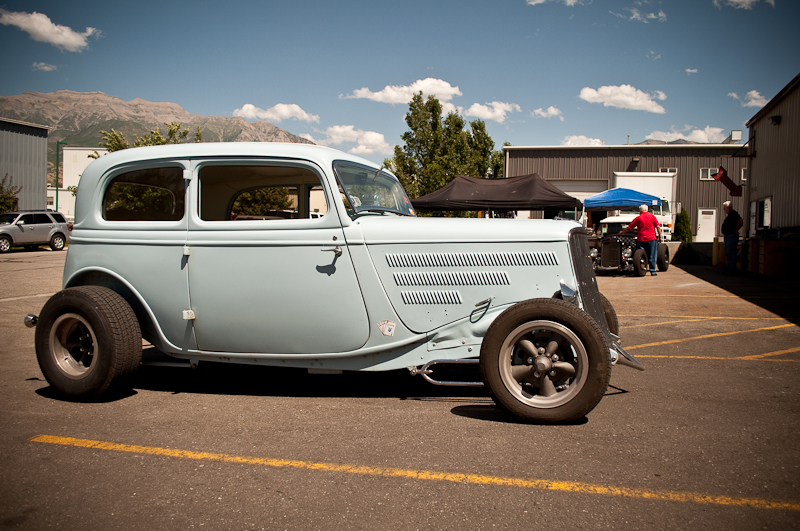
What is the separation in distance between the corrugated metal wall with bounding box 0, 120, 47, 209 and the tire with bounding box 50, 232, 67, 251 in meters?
15.7

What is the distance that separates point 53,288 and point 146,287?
798 cm

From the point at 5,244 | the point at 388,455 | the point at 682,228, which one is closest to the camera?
the point at 388,455

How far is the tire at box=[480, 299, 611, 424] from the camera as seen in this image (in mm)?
2973

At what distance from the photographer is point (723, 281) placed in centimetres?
1160

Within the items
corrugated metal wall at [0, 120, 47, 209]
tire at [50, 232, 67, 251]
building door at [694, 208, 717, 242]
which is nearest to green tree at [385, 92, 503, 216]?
tire at [50, 232, 67, 251]

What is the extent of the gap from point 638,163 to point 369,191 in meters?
34.4

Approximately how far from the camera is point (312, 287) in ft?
11.3

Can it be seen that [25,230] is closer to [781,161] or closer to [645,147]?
[781,161]

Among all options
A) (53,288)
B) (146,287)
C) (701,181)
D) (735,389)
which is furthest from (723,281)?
(701,181)

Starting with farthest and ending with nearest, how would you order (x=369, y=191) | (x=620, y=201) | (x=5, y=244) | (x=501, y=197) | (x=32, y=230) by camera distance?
(x=32, y=230) → (x=5, y=244) → (x=620, y=201) → (x=501, y=197) → (x=369, y=191)

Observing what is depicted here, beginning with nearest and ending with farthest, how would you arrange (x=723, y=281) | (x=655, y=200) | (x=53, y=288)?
(x=53, y=288) < (x=723, y=281) < (x=655, y=200)

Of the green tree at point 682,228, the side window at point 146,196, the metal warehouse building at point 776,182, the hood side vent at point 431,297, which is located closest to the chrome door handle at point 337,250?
the hood side vent at point 431,297

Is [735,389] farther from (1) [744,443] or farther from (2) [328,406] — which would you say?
(2) [328,406]

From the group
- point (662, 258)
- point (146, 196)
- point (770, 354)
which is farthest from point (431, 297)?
point (662, 258)
